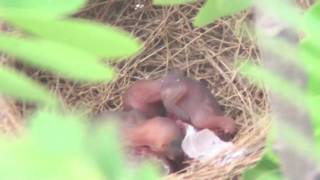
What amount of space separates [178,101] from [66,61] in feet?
4.92

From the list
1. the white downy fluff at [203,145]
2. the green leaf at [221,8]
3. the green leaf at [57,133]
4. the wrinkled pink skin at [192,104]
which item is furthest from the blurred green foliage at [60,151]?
the wrinkled pink skin at [192,104]

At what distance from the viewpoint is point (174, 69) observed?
1.80 m

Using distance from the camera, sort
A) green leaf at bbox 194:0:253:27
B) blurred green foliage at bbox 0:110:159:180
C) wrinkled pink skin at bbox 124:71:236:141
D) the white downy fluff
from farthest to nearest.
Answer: wrinkled pink skin at bbox 124:71:236:141 < the white downy fluff < green leaf at bbox 194:0:253:27 < blurred green foliage at bbox 0:110:159:180

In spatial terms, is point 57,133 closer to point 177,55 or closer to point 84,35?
point 84,35

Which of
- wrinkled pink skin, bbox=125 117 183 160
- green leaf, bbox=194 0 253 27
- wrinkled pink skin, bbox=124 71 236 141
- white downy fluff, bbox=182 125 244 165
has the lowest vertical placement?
green leaf, bbox=194 0 253 27

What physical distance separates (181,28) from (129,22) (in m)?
0.10

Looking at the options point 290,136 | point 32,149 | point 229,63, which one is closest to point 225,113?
point 229,63

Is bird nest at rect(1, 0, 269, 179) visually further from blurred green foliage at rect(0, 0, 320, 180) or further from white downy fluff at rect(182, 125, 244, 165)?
blurred green foliage at rect(0, 0, 320, 180)

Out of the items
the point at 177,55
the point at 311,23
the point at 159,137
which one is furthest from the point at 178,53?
the point at 311,23

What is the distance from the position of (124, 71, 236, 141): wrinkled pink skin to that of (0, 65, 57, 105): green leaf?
1.42 m

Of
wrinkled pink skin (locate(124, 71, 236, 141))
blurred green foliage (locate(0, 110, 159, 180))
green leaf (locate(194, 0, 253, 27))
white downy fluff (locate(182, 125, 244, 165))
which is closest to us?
blurred green foliage (locate(0, 110, 159, 180))

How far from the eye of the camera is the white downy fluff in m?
1.55

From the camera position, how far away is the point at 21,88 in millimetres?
227

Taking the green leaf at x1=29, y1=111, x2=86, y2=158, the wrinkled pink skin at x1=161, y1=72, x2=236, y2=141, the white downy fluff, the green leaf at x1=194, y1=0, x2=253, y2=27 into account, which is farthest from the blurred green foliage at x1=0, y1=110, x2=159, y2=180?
the wrinkled pink skin at x1=161, y1=72, x2=236, y2=141
